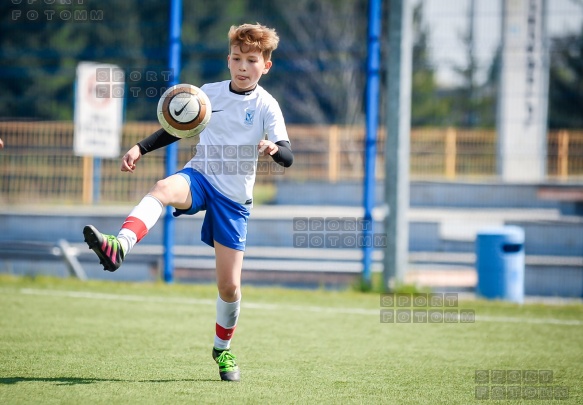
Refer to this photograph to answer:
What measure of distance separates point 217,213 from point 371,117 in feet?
16.0

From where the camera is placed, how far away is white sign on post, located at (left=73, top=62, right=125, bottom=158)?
11.4m

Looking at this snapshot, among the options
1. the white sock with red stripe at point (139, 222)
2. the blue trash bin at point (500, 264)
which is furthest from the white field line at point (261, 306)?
the white sock with red stripe at point (139, 222)

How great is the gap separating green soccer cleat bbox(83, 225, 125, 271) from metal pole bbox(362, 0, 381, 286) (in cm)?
549

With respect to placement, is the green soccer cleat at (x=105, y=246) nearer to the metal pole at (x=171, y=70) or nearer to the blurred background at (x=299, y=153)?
the metal pole at (x=171, y=70)

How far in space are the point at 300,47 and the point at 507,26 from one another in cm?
276

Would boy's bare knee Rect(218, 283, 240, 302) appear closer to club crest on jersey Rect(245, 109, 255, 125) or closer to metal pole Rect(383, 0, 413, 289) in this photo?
club crest on jersey Rect(245, 109, 255, 125)

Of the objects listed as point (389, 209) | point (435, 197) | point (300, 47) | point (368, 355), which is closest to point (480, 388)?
point (368, 355)

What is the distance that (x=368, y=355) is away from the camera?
5934 millimetres

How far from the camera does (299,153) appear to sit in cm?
1800

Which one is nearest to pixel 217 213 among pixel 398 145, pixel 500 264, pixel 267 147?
pixel 267 147

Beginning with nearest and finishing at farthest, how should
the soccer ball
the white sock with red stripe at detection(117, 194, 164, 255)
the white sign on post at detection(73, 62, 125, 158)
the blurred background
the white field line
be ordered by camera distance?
the white sock with red stripe at detection(117, 194, 164, 255) → the soccer ball → the white field line → the blurred background → the white sign on post at detection(73, 62, 125, 158)

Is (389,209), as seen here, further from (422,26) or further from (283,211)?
(283,211)

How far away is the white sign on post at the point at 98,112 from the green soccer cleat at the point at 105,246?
7.39 m

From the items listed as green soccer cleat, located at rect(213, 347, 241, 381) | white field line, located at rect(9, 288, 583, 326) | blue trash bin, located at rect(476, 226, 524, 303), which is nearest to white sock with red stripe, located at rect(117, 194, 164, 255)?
green soccer cleat, located at rect(213, 347, 241, 381)
